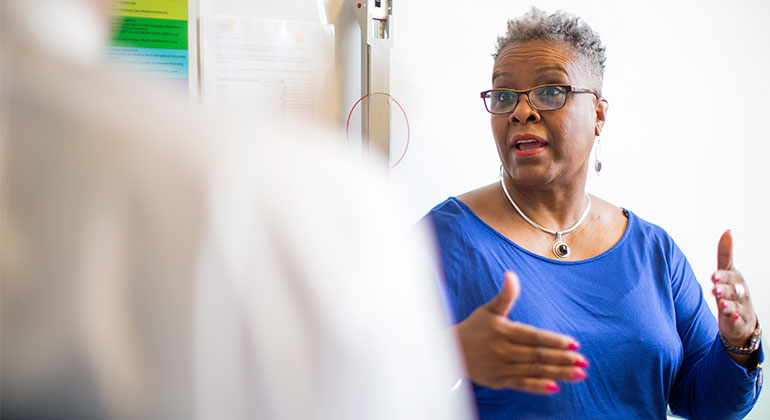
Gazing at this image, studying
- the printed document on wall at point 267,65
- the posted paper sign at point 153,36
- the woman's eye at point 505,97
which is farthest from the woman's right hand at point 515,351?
the posted paper sign at point 153,36

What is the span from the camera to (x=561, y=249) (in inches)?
56.1

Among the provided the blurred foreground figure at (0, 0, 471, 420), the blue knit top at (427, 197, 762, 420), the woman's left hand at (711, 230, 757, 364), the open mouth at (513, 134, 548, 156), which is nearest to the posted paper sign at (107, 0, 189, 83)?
the blue knit top at (427, 197, 762, 420)

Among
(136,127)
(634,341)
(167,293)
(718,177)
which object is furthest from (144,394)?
(718,177)

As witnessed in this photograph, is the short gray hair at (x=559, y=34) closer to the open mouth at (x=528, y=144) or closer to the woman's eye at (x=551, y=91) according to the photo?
the woman's eye at (x=551, y=91)

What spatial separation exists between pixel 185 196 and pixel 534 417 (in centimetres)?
107

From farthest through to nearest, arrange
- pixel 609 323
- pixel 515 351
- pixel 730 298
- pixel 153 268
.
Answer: pixel 609 323
pixel 730 298
pixel 515 351
pixel 153 268

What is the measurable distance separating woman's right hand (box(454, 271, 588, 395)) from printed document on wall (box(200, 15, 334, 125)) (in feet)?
2.60

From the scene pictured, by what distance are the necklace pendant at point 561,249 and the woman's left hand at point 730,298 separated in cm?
34

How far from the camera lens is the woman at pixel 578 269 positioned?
1.25m


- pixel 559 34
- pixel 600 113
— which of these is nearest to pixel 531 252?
pixel 600 113

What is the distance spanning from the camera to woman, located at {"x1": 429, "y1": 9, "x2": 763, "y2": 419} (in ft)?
4.10

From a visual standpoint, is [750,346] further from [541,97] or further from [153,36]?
[153,36]

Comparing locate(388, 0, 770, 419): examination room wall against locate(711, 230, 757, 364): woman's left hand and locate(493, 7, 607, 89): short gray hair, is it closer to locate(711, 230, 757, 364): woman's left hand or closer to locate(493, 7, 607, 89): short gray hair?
locate(493, 7, 607, 89): short gray hair

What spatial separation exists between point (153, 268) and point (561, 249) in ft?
4.03
